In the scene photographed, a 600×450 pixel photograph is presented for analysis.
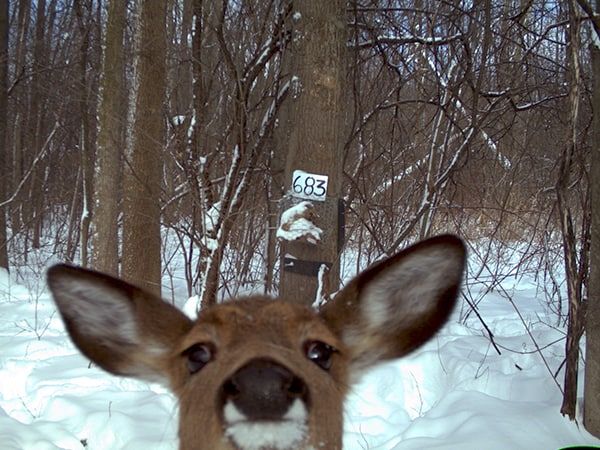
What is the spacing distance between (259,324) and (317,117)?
9.07 feet

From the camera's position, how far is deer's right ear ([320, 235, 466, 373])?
2.08m

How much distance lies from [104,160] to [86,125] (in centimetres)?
262

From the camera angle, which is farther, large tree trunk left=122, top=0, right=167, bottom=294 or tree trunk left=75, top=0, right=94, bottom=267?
tree trunk left=75, top=0, right=94, bottom=267

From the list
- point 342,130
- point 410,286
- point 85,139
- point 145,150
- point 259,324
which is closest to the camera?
point 259,324

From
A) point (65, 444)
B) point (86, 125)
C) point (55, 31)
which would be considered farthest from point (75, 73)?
point (65, 444)

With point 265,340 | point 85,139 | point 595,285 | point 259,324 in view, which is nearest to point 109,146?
point 85,139

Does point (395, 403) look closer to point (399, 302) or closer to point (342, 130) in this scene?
point (342, 130)

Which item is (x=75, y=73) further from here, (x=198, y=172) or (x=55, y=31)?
(x=198, y=172)

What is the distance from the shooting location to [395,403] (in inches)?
192

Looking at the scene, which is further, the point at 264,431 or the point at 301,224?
the point at 301,224

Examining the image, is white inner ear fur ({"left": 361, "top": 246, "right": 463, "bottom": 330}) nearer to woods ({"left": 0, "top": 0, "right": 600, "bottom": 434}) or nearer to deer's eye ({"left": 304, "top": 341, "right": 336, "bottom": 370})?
deer's eye ({"left": 304, "top": 341, "right": 336, "bottom": 370})

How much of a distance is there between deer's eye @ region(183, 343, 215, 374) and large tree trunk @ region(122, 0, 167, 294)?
172 inches

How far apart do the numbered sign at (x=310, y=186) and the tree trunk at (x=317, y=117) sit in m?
0.04

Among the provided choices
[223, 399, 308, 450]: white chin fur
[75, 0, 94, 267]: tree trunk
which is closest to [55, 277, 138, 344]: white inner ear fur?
[223, 399, 308, 450]: white chin fur
